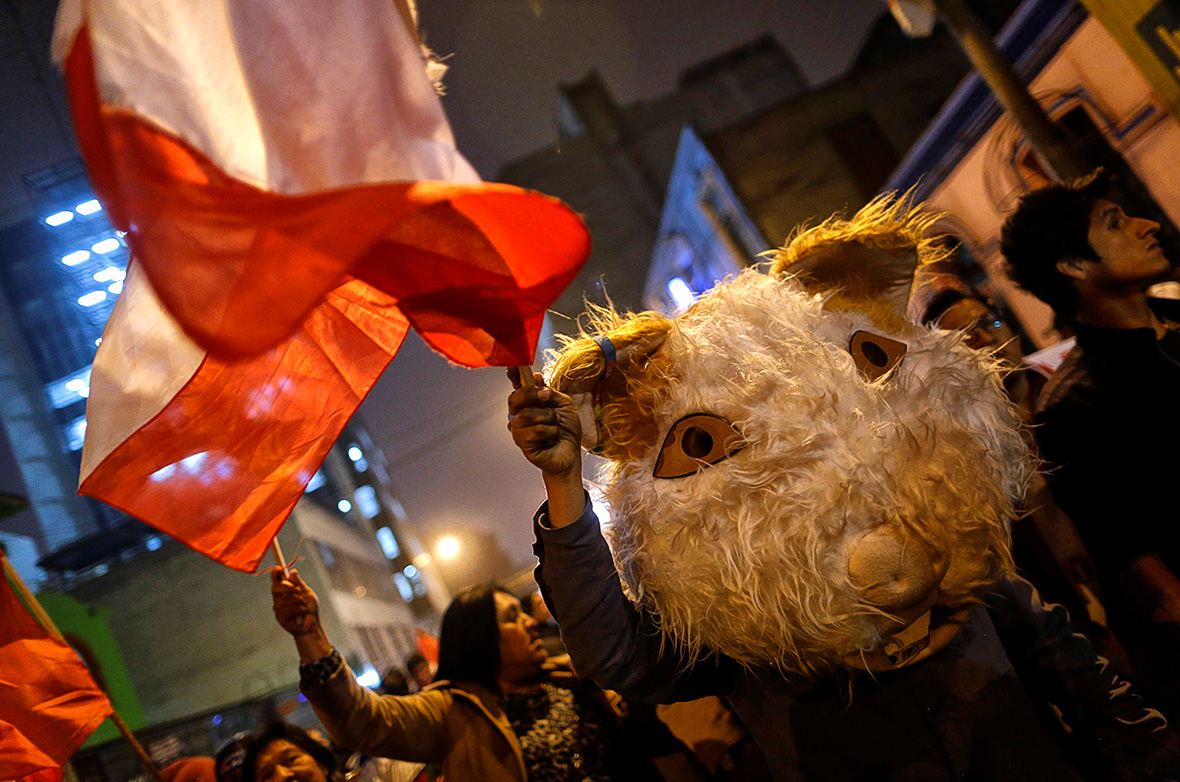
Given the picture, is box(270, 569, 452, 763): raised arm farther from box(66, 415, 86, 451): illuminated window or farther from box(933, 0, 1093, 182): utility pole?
box(66, 415, 86, 451): illuminated window

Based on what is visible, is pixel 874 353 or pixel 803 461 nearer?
pixel 803 461

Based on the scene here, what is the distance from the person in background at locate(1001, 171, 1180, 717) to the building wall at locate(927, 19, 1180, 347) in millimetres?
5296

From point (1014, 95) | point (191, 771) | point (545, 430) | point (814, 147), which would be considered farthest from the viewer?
point (814, 147)

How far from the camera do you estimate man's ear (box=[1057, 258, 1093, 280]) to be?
9.41ft

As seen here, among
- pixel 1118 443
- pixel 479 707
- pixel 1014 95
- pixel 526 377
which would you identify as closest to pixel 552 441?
pixel 526 377

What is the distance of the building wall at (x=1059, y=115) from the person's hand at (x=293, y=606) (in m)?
7.80

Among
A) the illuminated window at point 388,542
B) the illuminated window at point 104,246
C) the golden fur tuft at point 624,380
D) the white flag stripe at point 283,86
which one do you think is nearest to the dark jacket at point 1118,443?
the golden fur tuft at point 624,380

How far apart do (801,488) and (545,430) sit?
0.63 meters

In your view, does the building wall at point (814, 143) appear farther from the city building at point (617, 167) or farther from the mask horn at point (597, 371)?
the mask horn at point (597, 371)

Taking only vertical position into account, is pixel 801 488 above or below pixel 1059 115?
below

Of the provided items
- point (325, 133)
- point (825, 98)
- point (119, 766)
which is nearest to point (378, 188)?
point (325, 133)

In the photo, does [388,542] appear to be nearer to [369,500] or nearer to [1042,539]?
[369,500]

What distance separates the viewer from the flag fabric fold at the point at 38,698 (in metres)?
2.63

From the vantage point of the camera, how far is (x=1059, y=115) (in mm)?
9195
